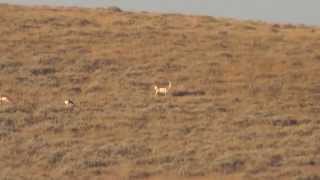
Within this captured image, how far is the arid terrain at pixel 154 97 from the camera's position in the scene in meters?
27.5

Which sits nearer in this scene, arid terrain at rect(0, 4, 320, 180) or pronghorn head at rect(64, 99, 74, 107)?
arid terrain at rect(0, 4, 320, 180)

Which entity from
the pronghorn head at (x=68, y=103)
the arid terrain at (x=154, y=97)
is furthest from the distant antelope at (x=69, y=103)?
the arid terrain at (x=154, y=97)

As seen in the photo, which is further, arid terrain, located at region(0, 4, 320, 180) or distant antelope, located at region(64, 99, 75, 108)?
distant antelope, located at region(64, 99, 75, 108)

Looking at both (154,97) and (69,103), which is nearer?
(69,103)

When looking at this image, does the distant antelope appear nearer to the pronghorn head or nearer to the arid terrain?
the pronghorn head

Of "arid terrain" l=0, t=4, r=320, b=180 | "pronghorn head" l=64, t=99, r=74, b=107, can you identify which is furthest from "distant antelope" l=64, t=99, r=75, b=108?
"arid terrain" l=0, t=4, r=320, b=180

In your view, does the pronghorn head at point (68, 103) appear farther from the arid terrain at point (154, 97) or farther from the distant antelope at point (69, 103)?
the arid terrain at point (154, 97)

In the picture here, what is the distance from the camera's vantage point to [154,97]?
34.9 meters

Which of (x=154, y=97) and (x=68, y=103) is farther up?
(x=154, y=97)

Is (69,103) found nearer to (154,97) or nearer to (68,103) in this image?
(68,103)

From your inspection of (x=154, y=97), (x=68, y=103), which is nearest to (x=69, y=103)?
(x=68, y=103)

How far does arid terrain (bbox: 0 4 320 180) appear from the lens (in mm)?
27500

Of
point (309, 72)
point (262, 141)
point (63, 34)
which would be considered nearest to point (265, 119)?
point (262, 141)

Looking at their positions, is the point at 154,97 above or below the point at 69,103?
above
